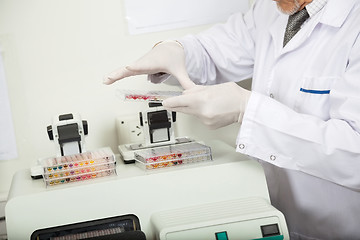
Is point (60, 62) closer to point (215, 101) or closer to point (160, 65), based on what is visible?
point (160, 65)

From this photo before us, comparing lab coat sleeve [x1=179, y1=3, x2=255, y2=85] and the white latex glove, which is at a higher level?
lab coat sleeve [x1=179, y1=3, x2=255, y2=85]

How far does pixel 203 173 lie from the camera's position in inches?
42.9

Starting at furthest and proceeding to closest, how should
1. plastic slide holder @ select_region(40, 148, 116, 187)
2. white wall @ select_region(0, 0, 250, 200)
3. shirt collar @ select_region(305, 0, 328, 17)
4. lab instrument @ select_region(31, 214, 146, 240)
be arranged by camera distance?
1. white wall @ select_region(0, 0, 250, 200)
2. shirt collar @ select_region(305, 0, 328, 17)
3. plastic slide holder @ select_region(40, 148, 116, 187)
4. lab instrument @ select_region(31, 214, 146, 240)

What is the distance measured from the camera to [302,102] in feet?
3.90

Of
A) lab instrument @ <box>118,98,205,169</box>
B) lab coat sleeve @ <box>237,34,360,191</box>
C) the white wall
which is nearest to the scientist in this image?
lab coat sleeve @ <box>237,34,360,191</box>

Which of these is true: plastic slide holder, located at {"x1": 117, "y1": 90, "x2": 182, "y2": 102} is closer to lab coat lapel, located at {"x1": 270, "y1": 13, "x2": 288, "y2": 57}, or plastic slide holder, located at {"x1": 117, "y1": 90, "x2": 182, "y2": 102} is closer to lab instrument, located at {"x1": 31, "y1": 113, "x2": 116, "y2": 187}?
lab instrument, located at {"x1": 31, "y1": 113, "x2": 116, "y2": 187}

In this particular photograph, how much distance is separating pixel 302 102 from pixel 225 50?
1.22 ft

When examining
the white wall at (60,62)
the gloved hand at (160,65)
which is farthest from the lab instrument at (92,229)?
the white wall at (60,62)

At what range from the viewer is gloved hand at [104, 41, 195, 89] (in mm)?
1248

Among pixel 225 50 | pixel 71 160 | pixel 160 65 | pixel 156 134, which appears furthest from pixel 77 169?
pixel 225 50

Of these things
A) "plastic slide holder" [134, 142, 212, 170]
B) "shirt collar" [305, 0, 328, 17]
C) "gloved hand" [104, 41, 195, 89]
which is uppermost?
"shirt collar" [305, 0, 328, 17]

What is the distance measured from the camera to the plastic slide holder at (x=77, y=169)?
1.08 meters

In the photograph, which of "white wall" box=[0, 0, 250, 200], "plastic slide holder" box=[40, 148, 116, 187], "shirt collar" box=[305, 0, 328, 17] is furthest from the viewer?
"white wall" box=[0, 0, 250, 200]

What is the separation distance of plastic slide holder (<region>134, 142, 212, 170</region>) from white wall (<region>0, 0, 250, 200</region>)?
40 cm
